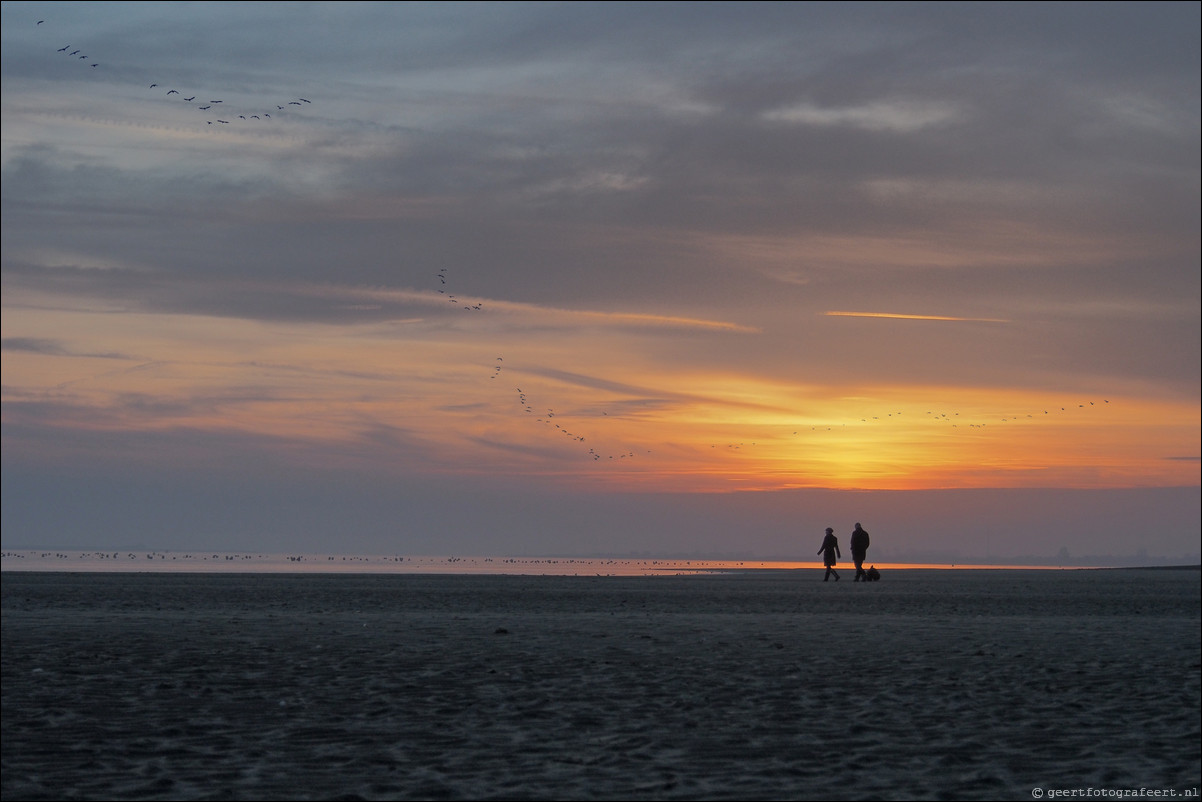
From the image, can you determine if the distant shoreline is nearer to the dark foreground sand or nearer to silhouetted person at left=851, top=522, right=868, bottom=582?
silhouetted person at left=851, top=522, right=868, bottom=582

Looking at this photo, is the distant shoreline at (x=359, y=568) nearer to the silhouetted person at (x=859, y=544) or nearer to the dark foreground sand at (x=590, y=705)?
the silhouetted person at (x=859, y=544)

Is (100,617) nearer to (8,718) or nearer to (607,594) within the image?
(8,718)

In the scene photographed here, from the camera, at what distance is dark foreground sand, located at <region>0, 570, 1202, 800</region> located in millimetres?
10188

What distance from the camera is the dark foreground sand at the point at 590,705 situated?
10188mm

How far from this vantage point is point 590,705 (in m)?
14.0

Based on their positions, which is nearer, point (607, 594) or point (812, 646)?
point (812, 646)

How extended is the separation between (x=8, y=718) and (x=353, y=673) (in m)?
4.57

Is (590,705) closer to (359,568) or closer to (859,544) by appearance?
(859,544)

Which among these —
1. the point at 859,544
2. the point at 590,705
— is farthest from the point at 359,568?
the point at 590,705

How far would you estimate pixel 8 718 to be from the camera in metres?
12.6

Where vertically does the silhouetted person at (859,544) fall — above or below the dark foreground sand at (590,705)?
above

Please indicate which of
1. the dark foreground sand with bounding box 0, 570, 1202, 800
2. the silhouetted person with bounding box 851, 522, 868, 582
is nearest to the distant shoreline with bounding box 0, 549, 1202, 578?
the silhouetted person with bounding box 851, 522, 868, 582

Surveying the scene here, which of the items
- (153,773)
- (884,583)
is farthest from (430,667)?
(884,583)

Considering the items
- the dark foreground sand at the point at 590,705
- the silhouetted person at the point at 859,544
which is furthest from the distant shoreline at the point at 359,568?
the dark foreground sand at the point at 590,705
